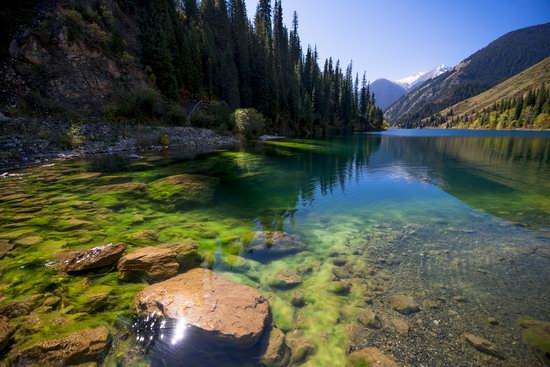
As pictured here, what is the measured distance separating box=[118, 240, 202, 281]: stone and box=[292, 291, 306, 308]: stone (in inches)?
98.3

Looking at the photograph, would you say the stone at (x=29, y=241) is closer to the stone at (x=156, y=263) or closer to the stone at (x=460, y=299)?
the stone at (x=156, y=263)

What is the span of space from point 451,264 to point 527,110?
15862 centimetres

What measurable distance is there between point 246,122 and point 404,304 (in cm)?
3942

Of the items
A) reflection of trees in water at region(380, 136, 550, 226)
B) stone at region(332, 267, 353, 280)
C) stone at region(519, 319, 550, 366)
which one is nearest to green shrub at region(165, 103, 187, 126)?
reflection of trees in water at region(380, 136, 550, 226)

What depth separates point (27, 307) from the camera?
4207 millimetres

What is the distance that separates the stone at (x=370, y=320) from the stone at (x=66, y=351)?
4152mm

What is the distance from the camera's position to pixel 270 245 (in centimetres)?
752

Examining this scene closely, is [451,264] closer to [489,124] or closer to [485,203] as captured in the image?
[485,203]

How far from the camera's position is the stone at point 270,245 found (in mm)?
7031

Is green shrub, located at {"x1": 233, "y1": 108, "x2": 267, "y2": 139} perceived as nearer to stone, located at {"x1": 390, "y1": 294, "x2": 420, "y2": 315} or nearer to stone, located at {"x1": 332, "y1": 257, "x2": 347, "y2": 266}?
stone, located at {"x1": 332, "y1": 257, "x2": 347, "y2": 266}

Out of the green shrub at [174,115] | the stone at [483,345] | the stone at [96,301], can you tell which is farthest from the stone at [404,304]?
the green shrub at [174,115]

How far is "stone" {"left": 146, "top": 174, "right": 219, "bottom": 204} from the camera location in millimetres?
11461

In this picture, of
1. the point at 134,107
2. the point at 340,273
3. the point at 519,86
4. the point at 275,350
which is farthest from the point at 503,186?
the point at 519,86

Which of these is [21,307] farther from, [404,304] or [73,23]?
[73,23]
